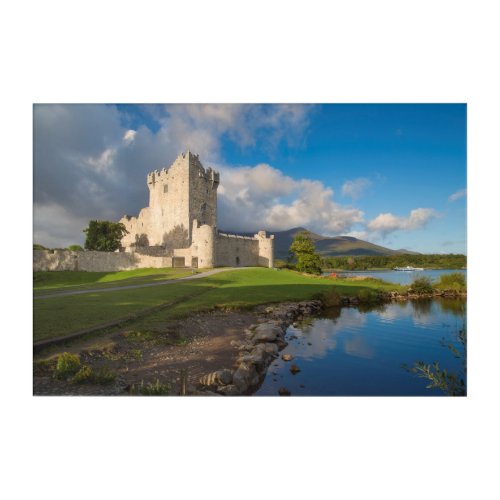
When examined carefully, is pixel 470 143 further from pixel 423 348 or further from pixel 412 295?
pixel 412 295

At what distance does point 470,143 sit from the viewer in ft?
18.3

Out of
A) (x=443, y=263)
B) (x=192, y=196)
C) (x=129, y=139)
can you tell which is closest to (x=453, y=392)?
(x=443, y=263)

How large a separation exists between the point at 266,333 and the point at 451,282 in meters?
13.6

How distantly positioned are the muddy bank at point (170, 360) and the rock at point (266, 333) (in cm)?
2

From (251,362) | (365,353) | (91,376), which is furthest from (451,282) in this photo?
(91,376)

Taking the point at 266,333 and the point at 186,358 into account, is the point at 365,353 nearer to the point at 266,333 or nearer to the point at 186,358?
the point at 266,333

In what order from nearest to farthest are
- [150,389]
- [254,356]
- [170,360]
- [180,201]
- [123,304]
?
[150,389] → [170,360] → [254,356] → [123,304] → [180,201]

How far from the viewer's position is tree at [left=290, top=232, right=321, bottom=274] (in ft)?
97.9

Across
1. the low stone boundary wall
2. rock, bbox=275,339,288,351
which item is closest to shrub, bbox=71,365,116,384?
rock, bbox=275,339,288,351

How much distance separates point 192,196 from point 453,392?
29.3m

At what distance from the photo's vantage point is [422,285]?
17.3 meters

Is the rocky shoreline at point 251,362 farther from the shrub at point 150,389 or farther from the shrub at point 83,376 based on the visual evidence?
the shrub at point 83,376

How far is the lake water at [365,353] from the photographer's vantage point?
221 inches

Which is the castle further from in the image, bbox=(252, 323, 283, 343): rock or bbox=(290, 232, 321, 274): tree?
bbox=(252, 323, 283, 343): rock
